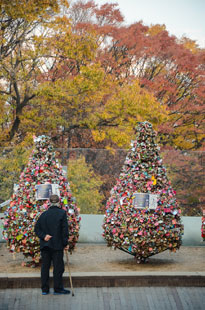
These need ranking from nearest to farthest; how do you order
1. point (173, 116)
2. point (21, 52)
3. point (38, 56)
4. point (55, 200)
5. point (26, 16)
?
point (55, 200) → point (26, 16) → point (38, 56) → point (21, 52) → point (173, 116)

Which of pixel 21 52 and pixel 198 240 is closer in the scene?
pixel 198 240

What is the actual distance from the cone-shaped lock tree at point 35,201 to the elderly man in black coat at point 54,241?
4.52 ft

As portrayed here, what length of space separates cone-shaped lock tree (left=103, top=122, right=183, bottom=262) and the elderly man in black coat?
6.57ft

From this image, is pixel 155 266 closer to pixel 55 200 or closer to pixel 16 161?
pixel 55 200

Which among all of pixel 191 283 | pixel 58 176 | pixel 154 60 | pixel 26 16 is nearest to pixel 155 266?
pixel 191 283

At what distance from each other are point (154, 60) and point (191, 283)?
20.0 metres

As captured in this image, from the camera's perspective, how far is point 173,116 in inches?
1016

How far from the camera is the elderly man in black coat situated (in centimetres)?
771

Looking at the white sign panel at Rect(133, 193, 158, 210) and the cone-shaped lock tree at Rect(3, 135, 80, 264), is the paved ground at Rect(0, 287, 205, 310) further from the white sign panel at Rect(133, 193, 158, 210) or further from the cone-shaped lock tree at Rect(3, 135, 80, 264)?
the white sign panel at Rect(133, 193, 158, 210)

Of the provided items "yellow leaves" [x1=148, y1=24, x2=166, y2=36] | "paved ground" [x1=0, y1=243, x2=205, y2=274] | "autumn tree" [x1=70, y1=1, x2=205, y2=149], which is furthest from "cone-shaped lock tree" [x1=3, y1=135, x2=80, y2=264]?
"yellow leaves" [x1=148, y1=24, x2=166, y2=36]

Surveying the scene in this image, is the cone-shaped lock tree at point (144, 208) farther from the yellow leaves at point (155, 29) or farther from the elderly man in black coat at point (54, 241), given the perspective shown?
the yellow leaves at point (155, 29)

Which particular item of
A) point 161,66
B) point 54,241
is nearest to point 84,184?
point 54,241

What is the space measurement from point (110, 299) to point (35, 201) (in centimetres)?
246

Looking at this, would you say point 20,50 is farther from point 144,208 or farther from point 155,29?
point 155,29
